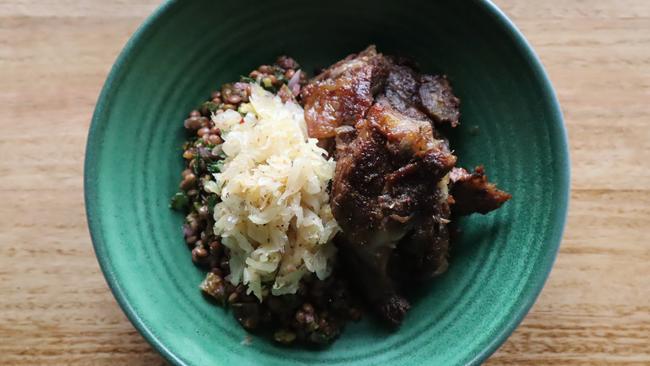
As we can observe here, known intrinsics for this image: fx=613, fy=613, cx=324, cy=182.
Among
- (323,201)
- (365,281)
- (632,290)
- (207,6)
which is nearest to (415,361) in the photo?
(365,281)

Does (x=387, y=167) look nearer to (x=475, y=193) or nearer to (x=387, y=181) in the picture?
(x=387, y=181)

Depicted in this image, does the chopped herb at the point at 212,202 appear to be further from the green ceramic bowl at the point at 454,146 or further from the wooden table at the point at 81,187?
the wooden table at the point at 81,187

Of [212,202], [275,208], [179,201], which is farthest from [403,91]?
[179,201]

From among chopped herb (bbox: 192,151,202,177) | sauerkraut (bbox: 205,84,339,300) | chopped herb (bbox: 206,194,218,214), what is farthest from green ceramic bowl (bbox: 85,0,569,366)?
sauerkraut (bbox: 205,84,339,300)

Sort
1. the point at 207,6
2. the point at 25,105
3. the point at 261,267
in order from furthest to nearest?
the point at 25,105 < the point at 207,6 < the point at 261,267

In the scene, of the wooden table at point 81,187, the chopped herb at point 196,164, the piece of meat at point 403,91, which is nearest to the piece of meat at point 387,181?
the piece of meat at point 403,91

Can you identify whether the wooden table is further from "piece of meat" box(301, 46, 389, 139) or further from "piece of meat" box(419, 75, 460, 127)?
"piece of meat" box(301, 46, 389, 139)

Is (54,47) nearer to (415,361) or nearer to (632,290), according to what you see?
(415,361)
